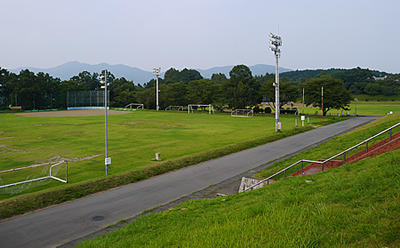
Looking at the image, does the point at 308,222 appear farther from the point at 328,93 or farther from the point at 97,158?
the point at 328,93

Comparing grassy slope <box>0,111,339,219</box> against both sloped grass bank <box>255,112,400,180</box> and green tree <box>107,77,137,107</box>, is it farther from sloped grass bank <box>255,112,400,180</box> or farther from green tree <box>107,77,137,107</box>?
green tree <box>107,77,137,107</box>

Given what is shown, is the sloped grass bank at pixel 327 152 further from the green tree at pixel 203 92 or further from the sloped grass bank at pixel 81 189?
the green tree at pixel 203 92

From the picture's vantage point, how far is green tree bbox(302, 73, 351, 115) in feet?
191

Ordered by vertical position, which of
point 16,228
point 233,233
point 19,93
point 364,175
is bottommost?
point 16,228

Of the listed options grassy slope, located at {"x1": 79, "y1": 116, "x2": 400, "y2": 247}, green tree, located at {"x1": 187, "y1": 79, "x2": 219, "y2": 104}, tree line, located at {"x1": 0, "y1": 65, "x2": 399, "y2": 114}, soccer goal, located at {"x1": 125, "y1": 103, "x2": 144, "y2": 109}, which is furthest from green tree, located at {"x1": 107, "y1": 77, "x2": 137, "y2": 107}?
grassy slope, located at {"x1": 79, "y1": 116, "x2": 400, "y2": 247}

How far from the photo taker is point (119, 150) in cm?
2270

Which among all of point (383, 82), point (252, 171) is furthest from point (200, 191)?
point (383, 82)

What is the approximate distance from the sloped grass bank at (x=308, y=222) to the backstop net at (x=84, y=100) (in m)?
95.9

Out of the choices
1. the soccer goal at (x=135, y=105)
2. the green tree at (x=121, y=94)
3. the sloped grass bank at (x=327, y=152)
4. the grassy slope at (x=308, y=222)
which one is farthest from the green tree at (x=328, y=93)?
the green tree at (x=121, y=94)

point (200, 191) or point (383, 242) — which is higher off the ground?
point (383, 242)

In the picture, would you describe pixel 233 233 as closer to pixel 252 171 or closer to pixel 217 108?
pixel 252 171

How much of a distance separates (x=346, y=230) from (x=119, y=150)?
19825 millimetres

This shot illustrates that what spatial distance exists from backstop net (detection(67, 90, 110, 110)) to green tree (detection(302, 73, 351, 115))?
216ft

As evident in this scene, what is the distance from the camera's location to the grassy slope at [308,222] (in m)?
4.76
